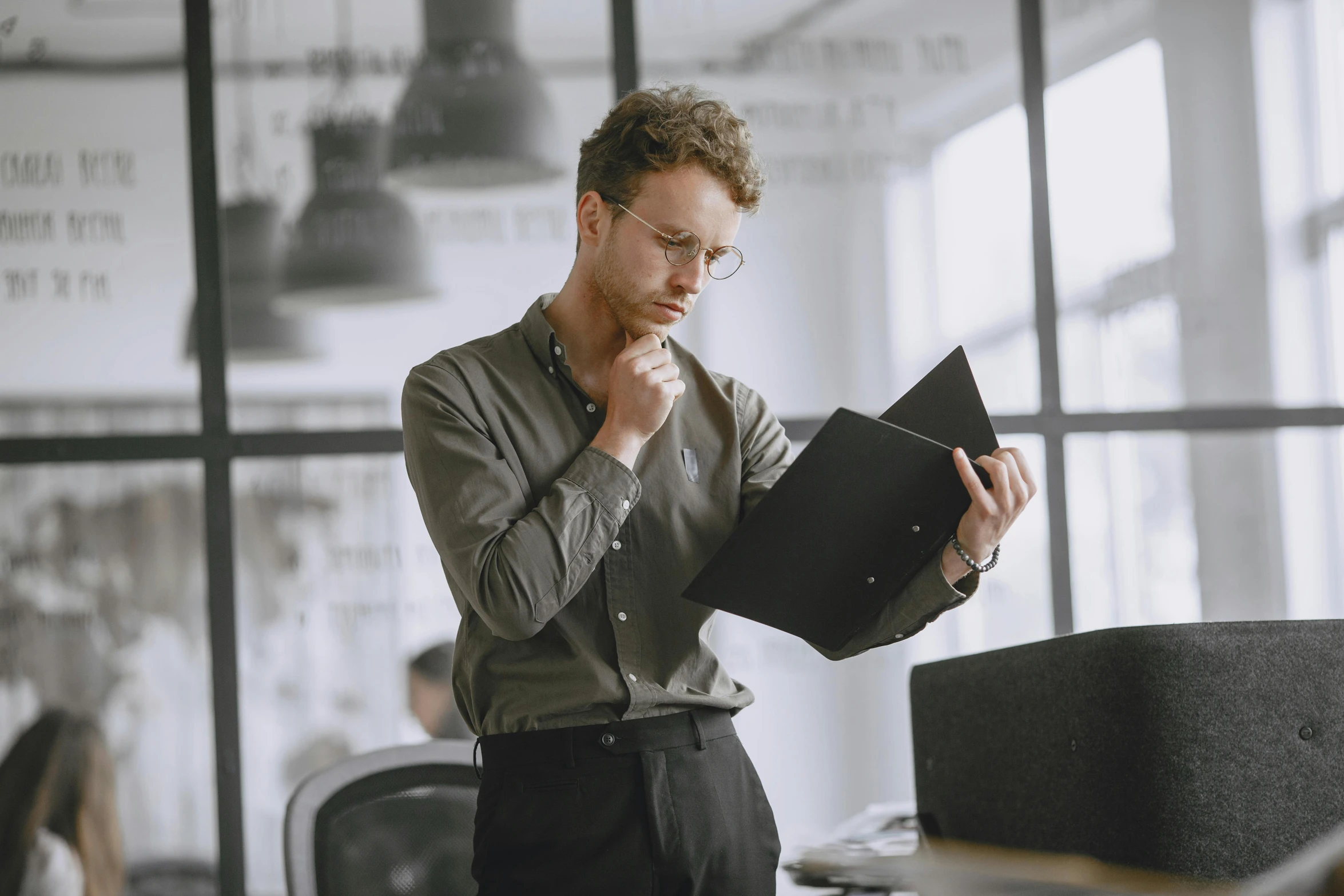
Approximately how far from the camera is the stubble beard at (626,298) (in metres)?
1.44

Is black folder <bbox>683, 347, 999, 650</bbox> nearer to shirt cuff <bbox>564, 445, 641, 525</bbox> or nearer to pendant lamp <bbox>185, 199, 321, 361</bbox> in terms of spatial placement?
shirt cuff <bbox>564, 445, 641, 525</bbox>

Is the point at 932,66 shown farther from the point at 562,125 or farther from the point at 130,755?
the point at 130,755

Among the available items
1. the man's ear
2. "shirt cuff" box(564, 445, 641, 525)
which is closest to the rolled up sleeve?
"shirt cuff" box(564, 445, 641, 525)

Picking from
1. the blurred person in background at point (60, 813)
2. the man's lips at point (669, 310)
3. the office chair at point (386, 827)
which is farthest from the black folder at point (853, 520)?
the blurred person in background at point (60, 813)

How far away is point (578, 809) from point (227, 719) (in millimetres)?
2063

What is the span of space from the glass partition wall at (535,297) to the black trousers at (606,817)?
1.94 meters

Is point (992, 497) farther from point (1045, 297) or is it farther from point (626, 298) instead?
point (1045, 297)

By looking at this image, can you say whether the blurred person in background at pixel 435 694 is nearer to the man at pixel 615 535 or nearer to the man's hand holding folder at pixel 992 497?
the man at pixel 615 535

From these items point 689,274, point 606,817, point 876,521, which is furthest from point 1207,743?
point 689,274

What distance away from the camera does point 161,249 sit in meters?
3.19

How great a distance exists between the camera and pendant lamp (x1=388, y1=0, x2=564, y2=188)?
3316mm

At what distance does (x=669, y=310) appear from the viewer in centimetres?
144

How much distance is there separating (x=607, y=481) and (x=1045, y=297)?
244 cm

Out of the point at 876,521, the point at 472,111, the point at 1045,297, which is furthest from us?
the point at 1045,297
